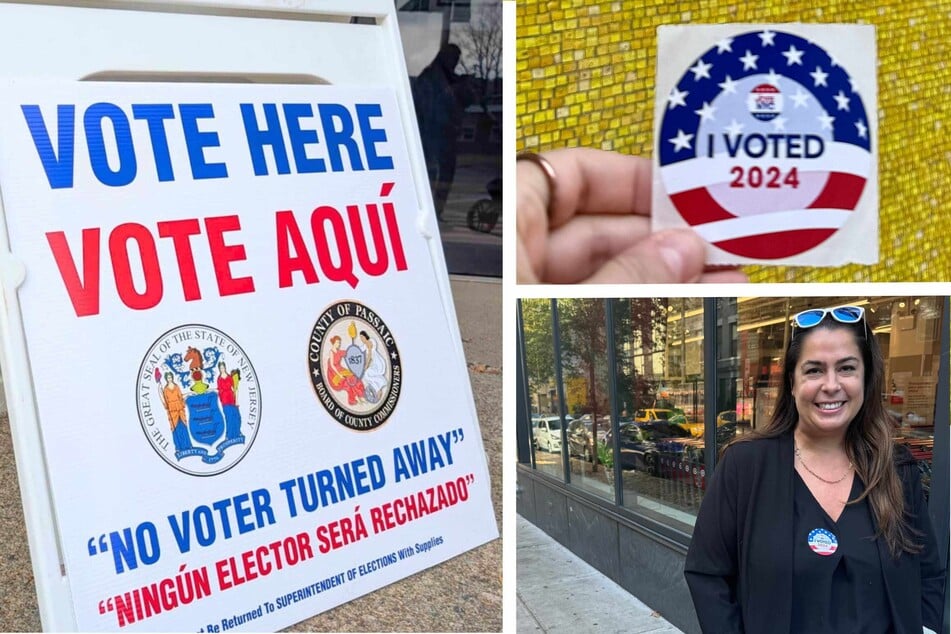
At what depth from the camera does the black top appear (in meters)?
2.17

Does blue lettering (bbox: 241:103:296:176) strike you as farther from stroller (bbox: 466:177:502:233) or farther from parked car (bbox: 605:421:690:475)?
stroller (bbox: 466:177:502:233)

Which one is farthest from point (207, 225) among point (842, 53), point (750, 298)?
point (842, 53)

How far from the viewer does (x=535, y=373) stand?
2908mm

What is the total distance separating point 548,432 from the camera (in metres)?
3.00

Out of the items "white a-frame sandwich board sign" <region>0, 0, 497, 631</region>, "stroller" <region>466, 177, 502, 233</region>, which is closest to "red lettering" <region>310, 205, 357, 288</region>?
"white a-frame sandwich board sign" <region>0, 0, 497, 631</region>

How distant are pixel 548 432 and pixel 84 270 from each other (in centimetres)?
146

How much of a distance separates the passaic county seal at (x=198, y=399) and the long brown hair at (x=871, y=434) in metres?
1.22

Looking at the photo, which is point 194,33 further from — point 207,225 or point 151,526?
point 151,526

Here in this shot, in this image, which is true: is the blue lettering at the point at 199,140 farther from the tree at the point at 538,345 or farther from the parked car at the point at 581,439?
the parked car at the point at 581,439

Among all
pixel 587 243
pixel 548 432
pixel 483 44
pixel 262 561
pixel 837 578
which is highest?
pixel 483 44

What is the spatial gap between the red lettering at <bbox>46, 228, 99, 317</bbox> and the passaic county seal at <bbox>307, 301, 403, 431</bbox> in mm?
557

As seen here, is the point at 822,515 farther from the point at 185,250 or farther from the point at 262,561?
the point at 185,250

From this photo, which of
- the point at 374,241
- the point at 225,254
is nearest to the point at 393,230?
the point at 374,241

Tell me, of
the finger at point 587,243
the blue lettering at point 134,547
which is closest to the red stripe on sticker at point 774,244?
the finger at point 587,243
